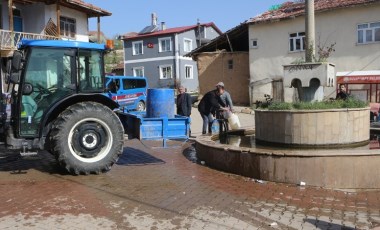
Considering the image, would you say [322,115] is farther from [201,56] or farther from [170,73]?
[170,73]

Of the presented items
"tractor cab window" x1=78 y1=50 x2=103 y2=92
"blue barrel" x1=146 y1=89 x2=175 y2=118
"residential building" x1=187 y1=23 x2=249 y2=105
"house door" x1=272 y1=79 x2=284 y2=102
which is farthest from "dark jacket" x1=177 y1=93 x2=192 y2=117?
"residential building" x1=187 y1=23 x2=249 y2=105

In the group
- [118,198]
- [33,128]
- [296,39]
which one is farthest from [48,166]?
[296,39]

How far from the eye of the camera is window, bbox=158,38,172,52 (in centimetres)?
4334

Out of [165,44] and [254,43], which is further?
[165,44]

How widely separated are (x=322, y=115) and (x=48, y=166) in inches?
221

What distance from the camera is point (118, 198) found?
6109 mm

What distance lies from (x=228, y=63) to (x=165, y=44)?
55.5ft

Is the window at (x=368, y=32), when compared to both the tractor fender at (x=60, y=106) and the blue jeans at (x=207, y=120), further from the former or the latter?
the tractor fender at (x=60, y=106)

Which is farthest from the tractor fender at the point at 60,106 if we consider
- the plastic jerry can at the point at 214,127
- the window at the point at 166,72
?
the window at the point at 166,72

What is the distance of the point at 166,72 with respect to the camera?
1730 inches

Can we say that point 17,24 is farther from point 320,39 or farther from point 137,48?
point 137,48

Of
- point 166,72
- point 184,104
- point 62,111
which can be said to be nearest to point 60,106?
point 62,111

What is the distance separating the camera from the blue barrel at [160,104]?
919 centimetres

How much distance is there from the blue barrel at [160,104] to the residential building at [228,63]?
60.3 feet
